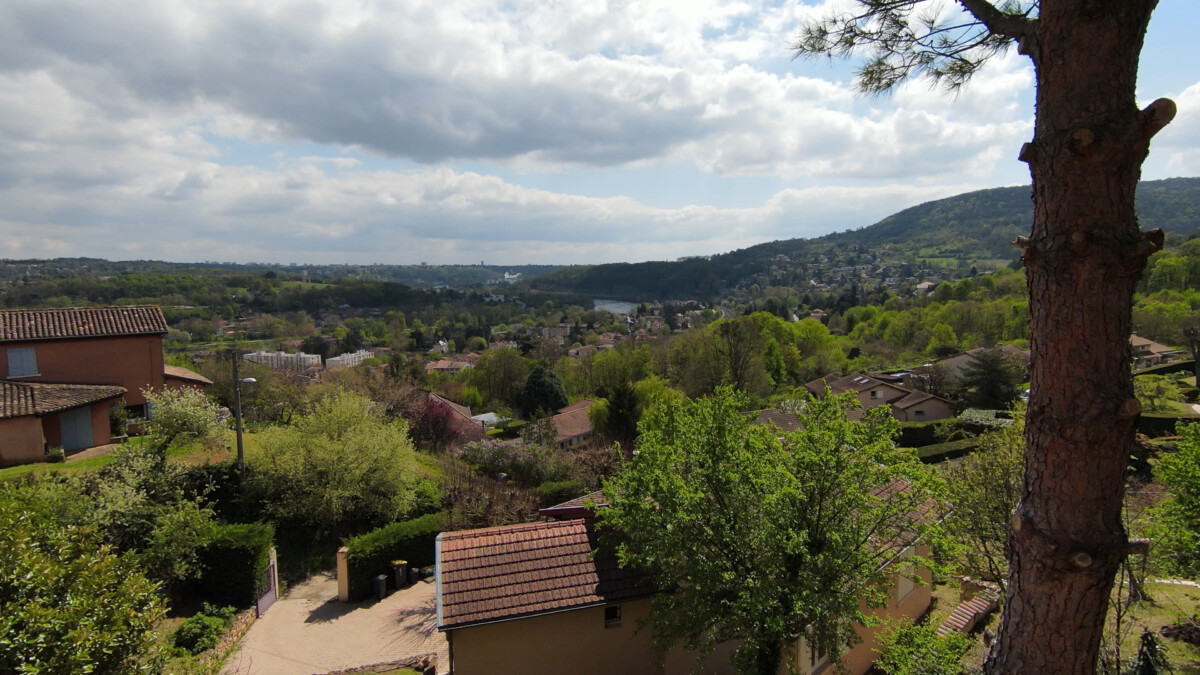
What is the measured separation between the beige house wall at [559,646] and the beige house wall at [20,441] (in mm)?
16895

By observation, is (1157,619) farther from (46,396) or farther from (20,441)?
(46,396)

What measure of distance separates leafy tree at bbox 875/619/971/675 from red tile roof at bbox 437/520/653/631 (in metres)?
3.95

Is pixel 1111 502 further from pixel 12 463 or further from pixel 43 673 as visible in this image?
pixel 12 463

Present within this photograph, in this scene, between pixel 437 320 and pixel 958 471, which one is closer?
pixel 958 471

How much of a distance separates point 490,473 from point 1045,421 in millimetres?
22909

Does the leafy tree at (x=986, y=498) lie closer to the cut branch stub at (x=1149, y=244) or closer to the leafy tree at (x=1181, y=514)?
the leafy tree at (x=1181, y=514)

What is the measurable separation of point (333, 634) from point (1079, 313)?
1553cm

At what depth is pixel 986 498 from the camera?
34.3ft

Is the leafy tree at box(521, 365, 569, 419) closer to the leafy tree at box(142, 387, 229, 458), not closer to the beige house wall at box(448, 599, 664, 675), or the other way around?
the leafy tree at box(142, 387, 229, 458)

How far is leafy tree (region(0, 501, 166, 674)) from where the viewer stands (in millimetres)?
6418

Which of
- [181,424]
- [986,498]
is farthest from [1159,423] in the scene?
[181,424]

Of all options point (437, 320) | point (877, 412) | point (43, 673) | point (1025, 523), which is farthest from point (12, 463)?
point (437, 320)

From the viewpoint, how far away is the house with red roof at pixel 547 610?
9.83 m

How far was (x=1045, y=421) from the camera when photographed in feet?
9.91
